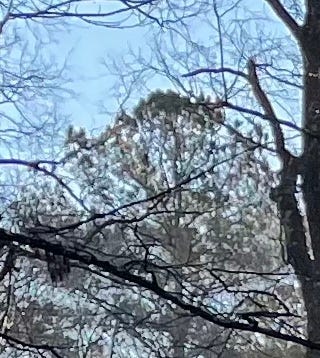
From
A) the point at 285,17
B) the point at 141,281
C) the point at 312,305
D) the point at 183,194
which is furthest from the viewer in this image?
the point at 285,17

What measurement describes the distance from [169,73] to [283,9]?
2.04ft

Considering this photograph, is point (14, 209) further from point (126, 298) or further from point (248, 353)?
point (248, 353)

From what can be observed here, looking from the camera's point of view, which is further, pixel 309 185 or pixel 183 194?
pixel 309 185

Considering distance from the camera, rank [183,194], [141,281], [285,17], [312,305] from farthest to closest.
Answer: [285,17] → [312,305] → [183,194] → [141,281]

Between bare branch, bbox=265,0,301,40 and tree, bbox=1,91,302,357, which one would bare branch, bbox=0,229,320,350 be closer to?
tree, bbox=1,91,302,357

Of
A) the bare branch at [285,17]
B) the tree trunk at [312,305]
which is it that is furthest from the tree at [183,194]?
the bare branch at [285,17]

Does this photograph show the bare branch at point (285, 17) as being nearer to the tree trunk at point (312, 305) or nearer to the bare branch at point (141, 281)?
the tree trunk at point (312, 305)

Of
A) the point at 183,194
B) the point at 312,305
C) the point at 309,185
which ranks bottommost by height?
the point at 312,305

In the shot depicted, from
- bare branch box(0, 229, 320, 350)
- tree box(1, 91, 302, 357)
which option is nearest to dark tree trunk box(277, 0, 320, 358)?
tree box(1, 91, 302, 357)

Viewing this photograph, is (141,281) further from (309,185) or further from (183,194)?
(309,185)

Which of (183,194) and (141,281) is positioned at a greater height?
(183,194)

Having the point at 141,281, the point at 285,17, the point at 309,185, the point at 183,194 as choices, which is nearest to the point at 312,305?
the point at 309,185

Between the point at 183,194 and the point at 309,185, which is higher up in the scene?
the point at 309,185

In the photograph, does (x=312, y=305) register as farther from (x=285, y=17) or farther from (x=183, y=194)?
(x=285, y=17)
